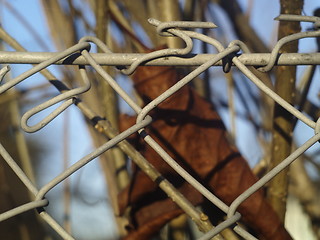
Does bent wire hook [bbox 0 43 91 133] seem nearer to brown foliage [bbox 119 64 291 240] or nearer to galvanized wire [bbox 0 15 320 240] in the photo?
galvanized wire [bbox 0 15 320 240]

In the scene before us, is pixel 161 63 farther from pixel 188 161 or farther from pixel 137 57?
pixel 188 161

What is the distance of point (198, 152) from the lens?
0.94m

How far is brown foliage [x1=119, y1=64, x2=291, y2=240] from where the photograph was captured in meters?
0.92

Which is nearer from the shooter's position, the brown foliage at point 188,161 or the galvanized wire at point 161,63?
the galvanized wire at point 161,63

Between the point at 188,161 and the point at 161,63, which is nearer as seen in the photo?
the point at 161,63

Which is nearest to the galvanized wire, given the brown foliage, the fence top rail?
the fence top rail

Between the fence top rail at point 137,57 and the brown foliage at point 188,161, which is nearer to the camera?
the fence top rail at point 137,57

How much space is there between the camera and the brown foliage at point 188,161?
0.92 m

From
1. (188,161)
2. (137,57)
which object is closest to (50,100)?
(137,57)

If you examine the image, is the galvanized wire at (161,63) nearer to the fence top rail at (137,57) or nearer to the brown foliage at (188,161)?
the fence top rail at (137,57)

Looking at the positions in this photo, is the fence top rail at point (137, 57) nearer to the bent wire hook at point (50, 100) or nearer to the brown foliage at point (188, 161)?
the bent wire hook at point (50, 100)

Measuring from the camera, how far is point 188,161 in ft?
3.06

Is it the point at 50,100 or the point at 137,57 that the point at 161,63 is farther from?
the point at 50,100

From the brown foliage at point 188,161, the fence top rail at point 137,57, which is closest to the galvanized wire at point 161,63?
the fence top rail at point 137,57
